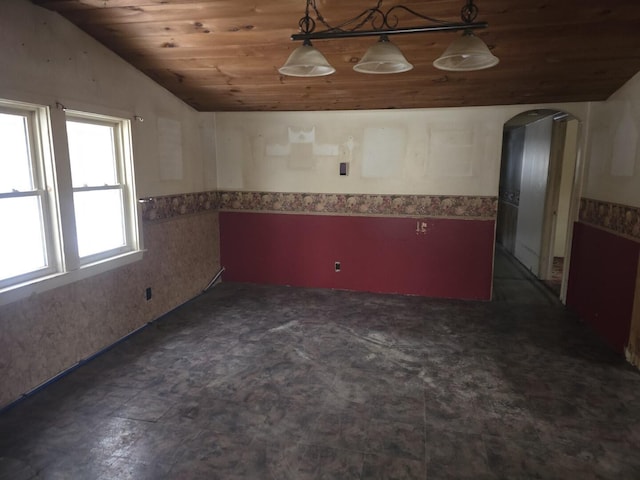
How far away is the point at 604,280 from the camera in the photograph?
3.82 m

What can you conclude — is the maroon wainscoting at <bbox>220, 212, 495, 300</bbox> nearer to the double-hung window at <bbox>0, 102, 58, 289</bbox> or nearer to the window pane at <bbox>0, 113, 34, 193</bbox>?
the double-hung window at <bbox>0, 102, 58, 289</bbox>

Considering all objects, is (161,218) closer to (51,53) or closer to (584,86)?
(51,53)

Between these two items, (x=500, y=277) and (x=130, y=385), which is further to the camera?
(x=500, y=277)

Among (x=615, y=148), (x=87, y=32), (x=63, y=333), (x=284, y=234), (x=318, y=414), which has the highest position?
(x=87, y=32)

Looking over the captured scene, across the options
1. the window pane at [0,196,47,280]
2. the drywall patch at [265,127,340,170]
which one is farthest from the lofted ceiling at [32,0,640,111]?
the window pane at [0,196,47,280]

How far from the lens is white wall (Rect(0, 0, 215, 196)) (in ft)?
8.70

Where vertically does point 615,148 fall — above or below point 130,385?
above

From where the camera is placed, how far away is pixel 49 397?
9.27 feet

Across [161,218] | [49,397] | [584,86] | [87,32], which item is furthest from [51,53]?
[584,86]

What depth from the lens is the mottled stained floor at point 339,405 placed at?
2207mm

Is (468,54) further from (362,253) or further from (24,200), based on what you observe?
(362,253)

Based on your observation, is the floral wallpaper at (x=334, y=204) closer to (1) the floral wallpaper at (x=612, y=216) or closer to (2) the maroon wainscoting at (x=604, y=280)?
(1) the floral wallpaper at (x=612, y=216)

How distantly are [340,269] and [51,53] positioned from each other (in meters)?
3.65

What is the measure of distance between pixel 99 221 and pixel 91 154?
1.87ft
